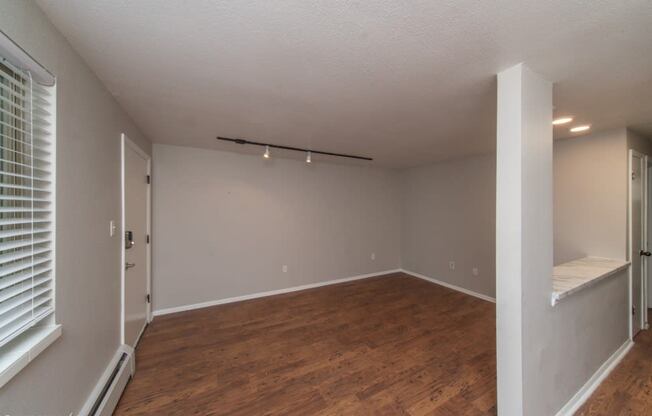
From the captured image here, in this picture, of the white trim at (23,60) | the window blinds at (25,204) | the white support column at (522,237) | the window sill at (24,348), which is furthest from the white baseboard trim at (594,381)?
the white trim at (23,60)

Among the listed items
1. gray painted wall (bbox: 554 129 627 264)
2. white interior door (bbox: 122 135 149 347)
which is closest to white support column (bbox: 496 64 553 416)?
gray painted wall (bbox: 554 129 627 264)

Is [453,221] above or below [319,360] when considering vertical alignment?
above

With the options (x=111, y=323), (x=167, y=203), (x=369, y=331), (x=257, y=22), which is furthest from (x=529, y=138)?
(x=167, y=203)

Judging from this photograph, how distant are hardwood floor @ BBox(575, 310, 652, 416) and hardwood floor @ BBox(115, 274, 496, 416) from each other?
636 millimetres

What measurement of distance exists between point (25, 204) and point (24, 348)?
609mm

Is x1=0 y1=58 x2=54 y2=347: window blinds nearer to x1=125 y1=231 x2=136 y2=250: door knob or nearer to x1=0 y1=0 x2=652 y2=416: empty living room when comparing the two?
x1=0 y1=0 x2=652 y2=416: empty living room

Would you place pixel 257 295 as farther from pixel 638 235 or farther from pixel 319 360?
pixel 638 235

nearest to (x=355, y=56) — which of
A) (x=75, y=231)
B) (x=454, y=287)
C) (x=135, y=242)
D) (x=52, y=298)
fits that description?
(x=75, y=231)

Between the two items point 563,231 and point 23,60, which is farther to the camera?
point 563,231

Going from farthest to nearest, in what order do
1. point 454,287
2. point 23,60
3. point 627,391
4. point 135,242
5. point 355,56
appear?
1. point 454,287
2. point 135,242
3. point 627,391
4. point 355,56
5. point 23,60

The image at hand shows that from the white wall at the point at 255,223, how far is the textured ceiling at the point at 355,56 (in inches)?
46.4

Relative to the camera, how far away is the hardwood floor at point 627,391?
165 centimetres

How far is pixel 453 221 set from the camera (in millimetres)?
4176

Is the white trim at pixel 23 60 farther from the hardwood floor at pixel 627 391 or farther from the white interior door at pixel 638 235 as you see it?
the white interior door at pixel 638 235
